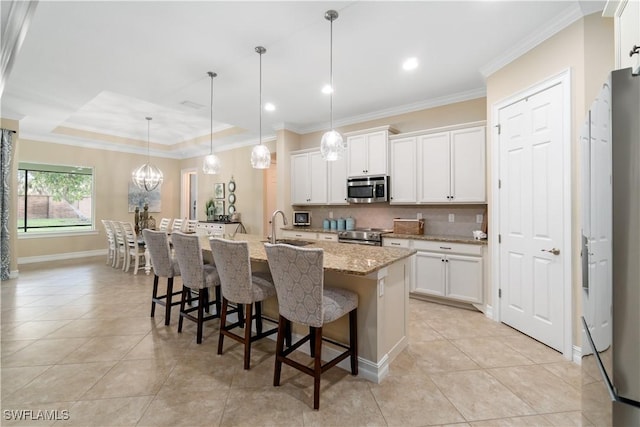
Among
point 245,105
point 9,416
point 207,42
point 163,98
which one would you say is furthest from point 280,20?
point 9,416

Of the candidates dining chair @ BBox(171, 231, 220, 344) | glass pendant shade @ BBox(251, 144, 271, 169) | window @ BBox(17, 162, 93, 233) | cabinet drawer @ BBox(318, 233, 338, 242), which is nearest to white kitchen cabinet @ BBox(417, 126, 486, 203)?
cabinet drawer @ BBox(318, 233, 338, 242)

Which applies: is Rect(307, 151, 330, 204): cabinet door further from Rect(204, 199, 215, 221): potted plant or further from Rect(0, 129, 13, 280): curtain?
Rect(0, 129, 13, 280): curtain

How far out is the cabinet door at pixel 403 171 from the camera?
4.14 m

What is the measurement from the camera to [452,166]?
3805 millimetres

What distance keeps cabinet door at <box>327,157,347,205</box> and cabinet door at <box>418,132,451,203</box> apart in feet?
4.20

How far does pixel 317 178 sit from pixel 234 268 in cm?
320

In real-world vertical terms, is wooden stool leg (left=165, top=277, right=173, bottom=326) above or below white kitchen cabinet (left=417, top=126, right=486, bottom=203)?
below

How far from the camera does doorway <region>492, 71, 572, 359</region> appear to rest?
7.88ft

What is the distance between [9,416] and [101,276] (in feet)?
13.0

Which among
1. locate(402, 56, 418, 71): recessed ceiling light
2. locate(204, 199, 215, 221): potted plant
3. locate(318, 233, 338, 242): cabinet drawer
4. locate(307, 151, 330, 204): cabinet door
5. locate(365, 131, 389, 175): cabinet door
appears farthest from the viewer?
locate(204, 199, 215, 221): potted plant

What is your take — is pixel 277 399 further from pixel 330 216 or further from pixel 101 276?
pixel 101 276

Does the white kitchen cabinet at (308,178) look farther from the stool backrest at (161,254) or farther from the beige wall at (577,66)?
the beige wall at (577,66)

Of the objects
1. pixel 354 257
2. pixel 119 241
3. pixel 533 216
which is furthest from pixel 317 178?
pixel 119 241

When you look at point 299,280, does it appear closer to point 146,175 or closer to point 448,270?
point 448,270
